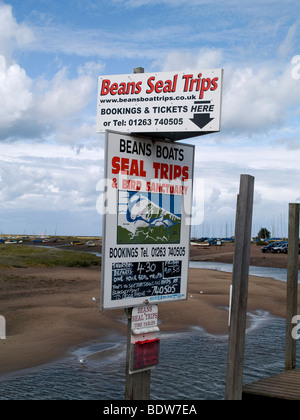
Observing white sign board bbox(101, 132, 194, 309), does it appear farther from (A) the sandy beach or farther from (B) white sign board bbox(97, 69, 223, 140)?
(A) the sandy beach

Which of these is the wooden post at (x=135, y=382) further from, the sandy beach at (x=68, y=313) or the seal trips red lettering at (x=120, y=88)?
the sandy beach at (x=68, y=313)

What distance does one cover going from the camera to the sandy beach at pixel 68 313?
14.2m

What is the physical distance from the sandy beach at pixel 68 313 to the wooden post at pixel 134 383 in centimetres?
718

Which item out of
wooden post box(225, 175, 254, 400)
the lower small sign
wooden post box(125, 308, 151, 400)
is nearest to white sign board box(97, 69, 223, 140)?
wooden post box(225, 175, 254, 400)

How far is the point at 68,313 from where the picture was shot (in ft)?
61.7

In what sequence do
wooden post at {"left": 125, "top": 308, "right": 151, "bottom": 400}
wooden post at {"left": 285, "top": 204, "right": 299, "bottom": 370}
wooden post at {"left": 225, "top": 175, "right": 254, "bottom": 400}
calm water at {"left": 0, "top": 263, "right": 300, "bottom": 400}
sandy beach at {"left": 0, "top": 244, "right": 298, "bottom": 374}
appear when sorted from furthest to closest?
sandy beach at {"left": 0, "top": 244, "right": 298, "bottom": 374}, wooden post at {"left": 285, "top": 204, "right": 299, "bottom": 370}, calm water at {"left": 0, "top": 263, "right": 300, "bottom": 400}, wooden post at {"left": 225, "top": 175, "right": 254, "bottom": 400}, wooden post at {"left": 125, "top": 308, "right": 151, "bottom": 400}

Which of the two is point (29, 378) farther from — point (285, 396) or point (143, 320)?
point (143, 320)

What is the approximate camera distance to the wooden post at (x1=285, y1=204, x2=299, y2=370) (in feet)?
35.4

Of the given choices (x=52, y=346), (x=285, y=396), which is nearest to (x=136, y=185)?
(x=285, y=396)

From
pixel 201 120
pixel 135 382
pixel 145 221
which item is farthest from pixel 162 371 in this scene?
pixel 201 120

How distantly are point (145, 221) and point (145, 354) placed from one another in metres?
1.51

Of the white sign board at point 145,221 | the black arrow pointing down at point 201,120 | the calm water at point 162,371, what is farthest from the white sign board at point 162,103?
the calm water at point 162,371

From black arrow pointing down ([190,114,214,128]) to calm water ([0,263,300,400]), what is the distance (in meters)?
6.66
